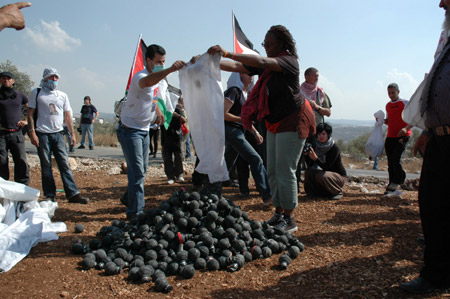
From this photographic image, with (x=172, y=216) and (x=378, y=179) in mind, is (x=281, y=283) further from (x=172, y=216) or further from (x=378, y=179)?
(x=378, y=179)

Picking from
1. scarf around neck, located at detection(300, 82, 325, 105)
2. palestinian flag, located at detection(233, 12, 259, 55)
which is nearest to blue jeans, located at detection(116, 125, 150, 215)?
scarf around neck, located at detection(300, 82, 325, 105)

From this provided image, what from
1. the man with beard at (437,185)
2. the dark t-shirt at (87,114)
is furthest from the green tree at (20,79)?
the man with beard at (437,185)

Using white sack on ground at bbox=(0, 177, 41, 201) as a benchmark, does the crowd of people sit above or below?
above

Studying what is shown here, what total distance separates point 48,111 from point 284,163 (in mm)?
3792

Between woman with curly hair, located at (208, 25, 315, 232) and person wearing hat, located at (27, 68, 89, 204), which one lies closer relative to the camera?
woman with curly hair, located at (208, 25, 315, 232)

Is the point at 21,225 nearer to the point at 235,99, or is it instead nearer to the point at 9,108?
the point at 9,108

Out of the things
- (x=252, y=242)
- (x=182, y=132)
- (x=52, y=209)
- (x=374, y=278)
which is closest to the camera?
(x=374, y=278)

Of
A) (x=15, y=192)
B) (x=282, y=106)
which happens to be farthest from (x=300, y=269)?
(x=15, y=192)

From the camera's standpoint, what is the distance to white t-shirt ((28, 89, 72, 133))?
536 centimetres

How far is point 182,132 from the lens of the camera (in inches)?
302

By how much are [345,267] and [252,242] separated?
2.93ft

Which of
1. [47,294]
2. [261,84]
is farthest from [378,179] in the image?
[47,294]

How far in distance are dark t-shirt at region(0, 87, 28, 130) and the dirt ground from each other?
1.79 meters

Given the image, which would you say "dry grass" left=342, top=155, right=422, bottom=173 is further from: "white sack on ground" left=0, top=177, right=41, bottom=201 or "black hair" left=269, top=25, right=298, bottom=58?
Result: "white sack on ground" left=0, top=177, right=41, bottom=201
